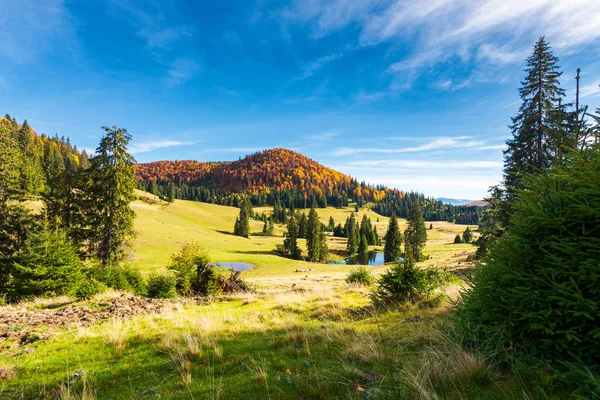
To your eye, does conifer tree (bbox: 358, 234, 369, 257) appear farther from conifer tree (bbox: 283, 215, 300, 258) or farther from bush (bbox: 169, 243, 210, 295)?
bush (bbox: 169, 243, 210, 295)

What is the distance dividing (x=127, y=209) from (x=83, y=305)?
1673 centimetres

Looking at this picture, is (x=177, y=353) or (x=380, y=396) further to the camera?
(x=177, y=353)

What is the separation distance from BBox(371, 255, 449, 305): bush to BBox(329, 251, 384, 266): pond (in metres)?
70.5

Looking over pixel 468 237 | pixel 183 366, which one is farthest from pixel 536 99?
pixel 468 237

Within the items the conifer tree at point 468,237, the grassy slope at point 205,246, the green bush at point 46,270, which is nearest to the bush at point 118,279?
the green bush at point 46,270

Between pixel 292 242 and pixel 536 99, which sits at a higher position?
pixel 536 99

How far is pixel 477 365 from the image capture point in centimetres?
357

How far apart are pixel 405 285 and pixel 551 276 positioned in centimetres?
669

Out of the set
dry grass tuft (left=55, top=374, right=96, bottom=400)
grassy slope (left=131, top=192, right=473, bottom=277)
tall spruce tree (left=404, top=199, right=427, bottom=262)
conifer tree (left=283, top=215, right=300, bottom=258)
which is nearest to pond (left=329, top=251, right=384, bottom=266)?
grassy slope (left=131, top=192, right=473, bottom=277)

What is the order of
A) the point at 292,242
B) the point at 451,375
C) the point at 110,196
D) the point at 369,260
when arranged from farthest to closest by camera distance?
the point at 369,260 → the point at 292,242 → the point at 110,196 → the point at 451,375

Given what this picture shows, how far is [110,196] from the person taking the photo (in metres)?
24.0

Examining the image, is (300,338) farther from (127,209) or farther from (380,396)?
(127,209)

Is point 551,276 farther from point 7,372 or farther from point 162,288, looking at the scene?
point 162,288

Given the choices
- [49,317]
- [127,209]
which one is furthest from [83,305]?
[127,209]
